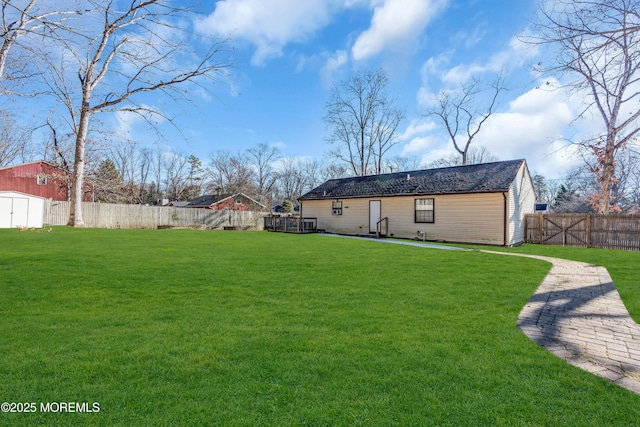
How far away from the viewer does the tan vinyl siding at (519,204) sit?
1506 cm

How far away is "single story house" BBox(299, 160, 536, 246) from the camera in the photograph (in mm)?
15125


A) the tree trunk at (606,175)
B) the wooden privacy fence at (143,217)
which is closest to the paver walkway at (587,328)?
the tree trunk at (606,175)

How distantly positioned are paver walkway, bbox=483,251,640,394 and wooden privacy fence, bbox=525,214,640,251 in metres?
10.5

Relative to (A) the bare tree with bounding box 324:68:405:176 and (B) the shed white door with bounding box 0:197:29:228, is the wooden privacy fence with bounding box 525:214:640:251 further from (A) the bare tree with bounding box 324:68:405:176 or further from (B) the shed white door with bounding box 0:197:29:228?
(B) the shed white door with bounding box 0:197:29:228

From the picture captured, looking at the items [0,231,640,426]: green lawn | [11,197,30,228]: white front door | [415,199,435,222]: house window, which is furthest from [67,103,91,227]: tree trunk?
[415,199,435,222]: house window

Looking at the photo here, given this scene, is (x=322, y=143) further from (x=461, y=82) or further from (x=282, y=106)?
(x=461, y=82)

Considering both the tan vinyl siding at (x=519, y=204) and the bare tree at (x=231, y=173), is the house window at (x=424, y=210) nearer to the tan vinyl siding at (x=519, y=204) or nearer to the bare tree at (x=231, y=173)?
the tan vinyl siding at (x=519, y=204)

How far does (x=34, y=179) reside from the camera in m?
28.2

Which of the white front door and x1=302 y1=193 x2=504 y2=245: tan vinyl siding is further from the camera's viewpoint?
the white front door

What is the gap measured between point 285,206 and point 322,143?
819 centimetres

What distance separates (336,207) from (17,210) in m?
17.1

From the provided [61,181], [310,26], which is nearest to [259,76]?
[310,26]

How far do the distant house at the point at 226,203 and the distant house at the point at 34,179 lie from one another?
39.6 feet

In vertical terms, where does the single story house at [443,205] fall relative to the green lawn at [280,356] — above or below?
above
